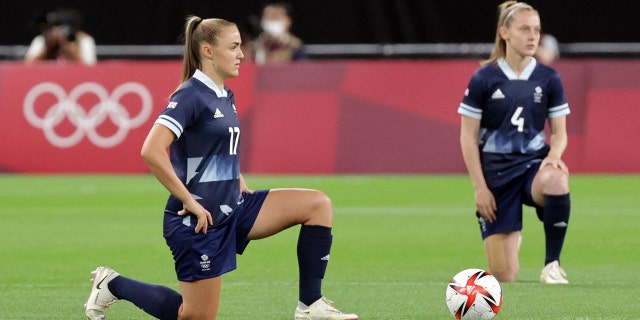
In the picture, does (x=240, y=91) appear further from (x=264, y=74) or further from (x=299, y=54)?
(x=299, y=54)

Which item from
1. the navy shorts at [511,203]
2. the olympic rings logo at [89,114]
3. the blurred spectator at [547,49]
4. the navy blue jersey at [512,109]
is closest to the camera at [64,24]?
the olympic rings logo at [89,114]

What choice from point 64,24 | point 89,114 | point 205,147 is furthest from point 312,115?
point 205,147

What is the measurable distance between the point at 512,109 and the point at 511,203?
26.9 inches

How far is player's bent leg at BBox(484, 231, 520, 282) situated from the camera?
31.0 ft

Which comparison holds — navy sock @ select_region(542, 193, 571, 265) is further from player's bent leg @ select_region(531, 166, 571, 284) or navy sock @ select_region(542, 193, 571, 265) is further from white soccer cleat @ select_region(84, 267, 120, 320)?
white soccer cleat @ select_region(84, 267, 120, 320)

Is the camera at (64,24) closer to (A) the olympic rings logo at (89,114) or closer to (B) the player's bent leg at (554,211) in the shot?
(A) the olympic rings logo at (89,114)

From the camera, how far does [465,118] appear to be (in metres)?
9.57

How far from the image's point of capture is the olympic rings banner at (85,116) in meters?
19.4

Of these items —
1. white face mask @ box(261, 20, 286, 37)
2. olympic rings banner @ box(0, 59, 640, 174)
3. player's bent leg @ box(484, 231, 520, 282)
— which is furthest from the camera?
white face mask @ box(261, 20, 286, 37)

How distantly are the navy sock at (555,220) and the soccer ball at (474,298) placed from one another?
5.34 ft

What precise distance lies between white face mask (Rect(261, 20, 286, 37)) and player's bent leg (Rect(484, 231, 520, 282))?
12103 mm

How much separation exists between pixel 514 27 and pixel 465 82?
9440 mm

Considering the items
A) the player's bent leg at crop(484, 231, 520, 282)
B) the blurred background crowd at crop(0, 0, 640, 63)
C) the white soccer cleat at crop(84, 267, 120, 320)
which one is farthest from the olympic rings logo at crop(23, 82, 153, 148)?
the white soccer cleat at crop(84, 267, 120, 320)

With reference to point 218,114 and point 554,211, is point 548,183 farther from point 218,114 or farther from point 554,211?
point 218,114
